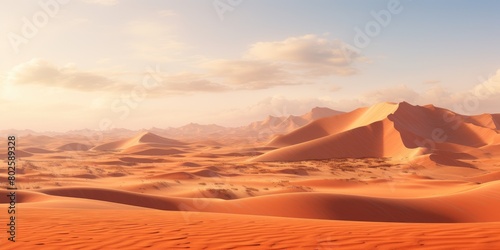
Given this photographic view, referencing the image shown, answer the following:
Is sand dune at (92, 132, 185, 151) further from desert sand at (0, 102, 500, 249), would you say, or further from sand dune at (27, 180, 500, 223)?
sand dune at (27, 180, 500, 223)

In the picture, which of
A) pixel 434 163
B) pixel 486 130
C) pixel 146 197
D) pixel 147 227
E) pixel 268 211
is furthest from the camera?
pixel 486 130

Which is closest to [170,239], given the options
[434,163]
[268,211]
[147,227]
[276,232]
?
[147,227]

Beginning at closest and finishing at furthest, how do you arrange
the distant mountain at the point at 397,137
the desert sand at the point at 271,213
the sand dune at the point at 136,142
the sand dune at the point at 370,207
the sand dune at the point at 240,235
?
the sand dune at the point at 240,235 < the desert sand at the point at 271,213 < the sand dune at the point at 370,207 < the distant mountain at the point at 397,137 < the sand dune at the point at 136,142

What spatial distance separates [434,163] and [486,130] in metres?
38.4

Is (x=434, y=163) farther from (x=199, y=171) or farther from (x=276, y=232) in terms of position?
(x=276, y=232)

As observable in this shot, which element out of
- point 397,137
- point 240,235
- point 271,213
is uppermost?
point 397,137

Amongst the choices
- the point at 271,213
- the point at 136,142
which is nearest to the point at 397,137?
the point at 271,213

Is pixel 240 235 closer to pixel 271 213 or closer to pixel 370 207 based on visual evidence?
pixel 271 213

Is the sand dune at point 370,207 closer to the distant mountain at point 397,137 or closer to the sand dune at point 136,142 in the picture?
the distant mountain at point 397,137

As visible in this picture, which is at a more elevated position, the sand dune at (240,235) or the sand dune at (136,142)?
the sand dune at (136,142)

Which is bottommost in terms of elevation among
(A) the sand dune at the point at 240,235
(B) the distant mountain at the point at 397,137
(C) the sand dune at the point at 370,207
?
(C) the sand dune at the point at 370,207

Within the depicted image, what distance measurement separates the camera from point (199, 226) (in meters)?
7.93

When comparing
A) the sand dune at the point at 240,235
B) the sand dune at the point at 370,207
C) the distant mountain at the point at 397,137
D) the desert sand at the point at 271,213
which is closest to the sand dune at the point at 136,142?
the distant mountain at the point at 397,137

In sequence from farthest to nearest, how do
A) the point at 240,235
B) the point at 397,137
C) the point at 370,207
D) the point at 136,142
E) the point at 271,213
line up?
the point at 136,142 < the point at 397,137 < the point at 370,207 < the point at 271,213 < the point at 240,235
